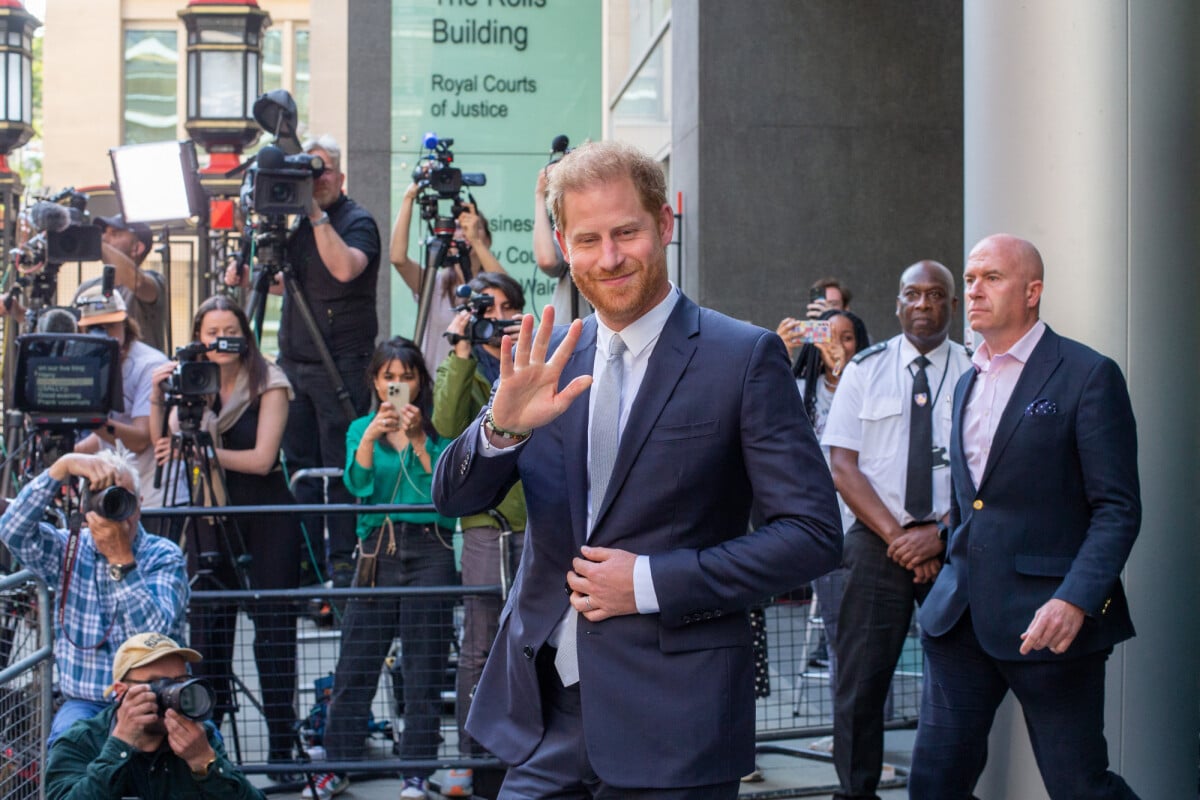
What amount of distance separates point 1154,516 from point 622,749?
107 inches

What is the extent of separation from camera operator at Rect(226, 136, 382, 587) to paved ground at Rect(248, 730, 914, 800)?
132cm

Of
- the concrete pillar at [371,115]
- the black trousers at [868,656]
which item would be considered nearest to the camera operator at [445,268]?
the black trousers at [868,656]

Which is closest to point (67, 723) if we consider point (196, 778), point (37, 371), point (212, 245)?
point (196, 778)

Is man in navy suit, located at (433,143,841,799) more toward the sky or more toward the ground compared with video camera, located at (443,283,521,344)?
more toward the ground

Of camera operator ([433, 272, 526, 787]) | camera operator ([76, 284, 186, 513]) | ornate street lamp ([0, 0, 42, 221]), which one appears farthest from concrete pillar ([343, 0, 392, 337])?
camera operator ([433, 272, 526, 787])

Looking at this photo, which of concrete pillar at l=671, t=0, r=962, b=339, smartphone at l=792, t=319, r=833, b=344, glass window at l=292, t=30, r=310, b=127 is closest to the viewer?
smartphone at l=792, t=319, r=833, b=344

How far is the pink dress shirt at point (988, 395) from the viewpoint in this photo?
4.61 m

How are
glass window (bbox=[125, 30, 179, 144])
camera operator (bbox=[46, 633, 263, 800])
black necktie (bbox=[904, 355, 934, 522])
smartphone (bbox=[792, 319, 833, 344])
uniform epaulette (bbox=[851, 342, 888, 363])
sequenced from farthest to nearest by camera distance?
1. glass window (bbox=[125, 30, 179, 144])
2. smartphone (bbox=[792, 319, 833, 344])
3. uniform epaulette (bbox=[851, 342, 888, 363])
4. black necktie (bbox=[904, 355, 934, 522])
5. camera operator (bbox=[46, 633, 263, 800])

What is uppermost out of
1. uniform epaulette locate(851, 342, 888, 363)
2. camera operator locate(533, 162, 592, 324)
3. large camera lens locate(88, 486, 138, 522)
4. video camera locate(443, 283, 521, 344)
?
camera operator locate(533, 162, 592, 324)

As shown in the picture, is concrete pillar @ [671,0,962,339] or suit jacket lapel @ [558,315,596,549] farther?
concrete pillar @ [671,0,962,339]

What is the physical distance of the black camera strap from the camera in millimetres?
5348

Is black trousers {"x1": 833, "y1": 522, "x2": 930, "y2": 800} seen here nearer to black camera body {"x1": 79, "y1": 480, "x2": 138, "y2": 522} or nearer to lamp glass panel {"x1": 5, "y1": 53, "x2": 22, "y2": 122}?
black camera body {"x1": 79, "y1": 480, "x2": 138, "y2": 522}

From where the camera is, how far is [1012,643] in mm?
4406

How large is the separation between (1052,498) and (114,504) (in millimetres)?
3100
